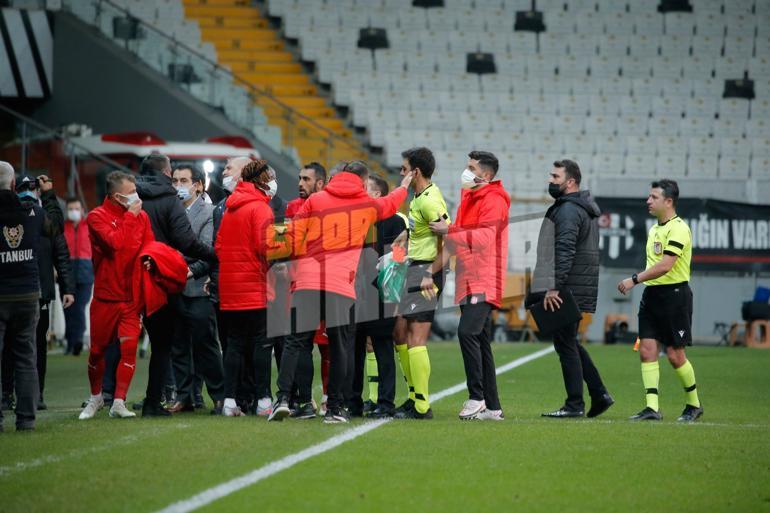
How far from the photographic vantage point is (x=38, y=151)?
20.7 meters

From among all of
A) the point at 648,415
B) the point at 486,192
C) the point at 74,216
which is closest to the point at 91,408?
the point at 486,192

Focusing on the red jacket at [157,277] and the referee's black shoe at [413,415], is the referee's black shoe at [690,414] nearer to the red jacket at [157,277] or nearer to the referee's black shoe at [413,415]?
the referee's black shoe at [413,415]

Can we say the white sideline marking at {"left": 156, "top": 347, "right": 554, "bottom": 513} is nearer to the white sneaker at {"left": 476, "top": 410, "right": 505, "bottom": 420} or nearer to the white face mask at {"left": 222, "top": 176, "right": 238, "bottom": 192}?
the white sneaker at {"left": 476, "top": 410, "right": 505, "bottom": 420}

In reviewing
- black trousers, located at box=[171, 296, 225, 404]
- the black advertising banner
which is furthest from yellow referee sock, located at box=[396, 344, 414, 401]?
the black advertising banner

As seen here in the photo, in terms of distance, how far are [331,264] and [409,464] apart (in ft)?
7.38

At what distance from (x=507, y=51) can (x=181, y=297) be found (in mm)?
22979

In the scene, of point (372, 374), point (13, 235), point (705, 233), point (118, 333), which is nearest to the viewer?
point (13, 235)

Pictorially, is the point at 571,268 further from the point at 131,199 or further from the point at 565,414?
the point at 131,199

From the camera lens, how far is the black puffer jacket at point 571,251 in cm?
1030

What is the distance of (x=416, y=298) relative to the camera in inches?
395

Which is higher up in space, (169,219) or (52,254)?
(169,219)

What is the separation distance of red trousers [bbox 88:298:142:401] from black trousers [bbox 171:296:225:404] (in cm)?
54

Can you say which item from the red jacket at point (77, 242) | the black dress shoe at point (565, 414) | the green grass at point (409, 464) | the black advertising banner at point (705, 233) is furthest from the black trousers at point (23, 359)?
the black advertising banner at point (705, 233)

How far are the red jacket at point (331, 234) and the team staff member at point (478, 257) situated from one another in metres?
0.70
